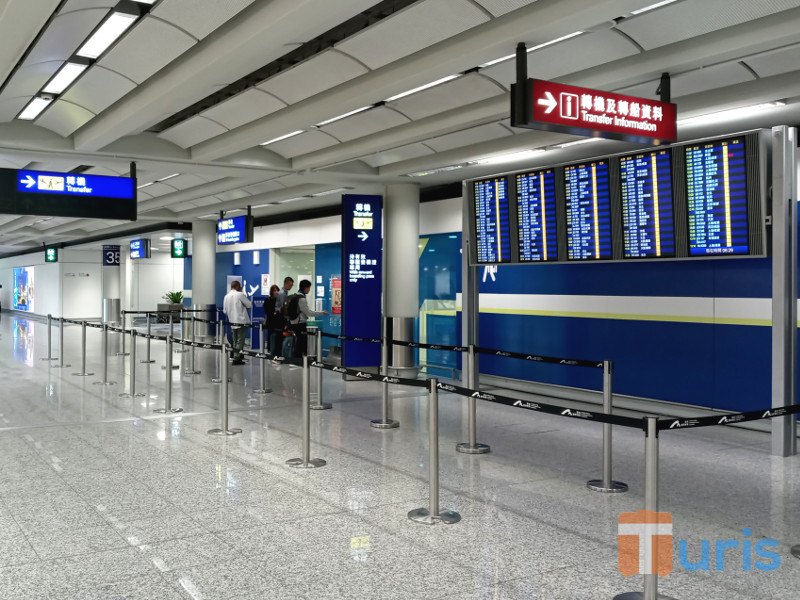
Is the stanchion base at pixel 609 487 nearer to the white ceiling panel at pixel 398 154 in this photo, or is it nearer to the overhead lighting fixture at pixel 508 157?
the overhead lighting fixture at pixel 508 157

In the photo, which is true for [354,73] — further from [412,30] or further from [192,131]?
[192,131]

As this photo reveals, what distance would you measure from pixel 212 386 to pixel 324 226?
5851 millimetres

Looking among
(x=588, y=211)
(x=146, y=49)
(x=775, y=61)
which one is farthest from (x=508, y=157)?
(x=146, y=49)

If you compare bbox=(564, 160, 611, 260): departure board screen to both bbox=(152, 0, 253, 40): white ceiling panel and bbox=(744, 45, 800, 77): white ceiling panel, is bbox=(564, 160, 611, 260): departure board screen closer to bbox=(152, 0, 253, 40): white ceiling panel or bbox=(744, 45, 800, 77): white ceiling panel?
bbox=(744, 45, 800, 77): white ceiling panel

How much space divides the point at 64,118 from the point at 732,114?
25.2 feet

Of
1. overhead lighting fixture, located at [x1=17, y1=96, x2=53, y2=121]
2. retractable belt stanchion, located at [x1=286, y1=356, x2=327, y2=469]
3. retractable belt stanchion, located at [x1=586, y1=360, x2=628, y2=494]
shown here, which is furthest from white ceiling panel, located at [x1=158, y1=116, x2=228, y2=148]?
retractable belt stanchion, located at [x1=586, y1=360, x2=628, y2=494]

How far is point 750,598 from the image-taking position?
13.0ft

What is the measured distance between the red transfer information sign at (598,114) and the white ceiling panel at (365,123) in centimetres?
321

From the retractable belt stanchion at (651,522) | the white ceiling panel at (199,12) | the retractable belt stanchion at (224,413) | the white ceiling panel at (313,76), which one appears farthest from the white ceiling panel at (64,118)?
the retractable belt stanchion at (651,522)

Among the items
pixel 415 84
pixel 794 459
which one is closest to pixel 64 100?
pixel 415 84

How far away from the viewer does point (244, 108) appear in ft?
27.5

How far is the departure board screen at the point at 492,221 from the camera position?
970 cm

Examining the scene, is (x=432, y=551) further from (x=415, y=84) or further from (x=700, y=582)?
(x=415, y=84)

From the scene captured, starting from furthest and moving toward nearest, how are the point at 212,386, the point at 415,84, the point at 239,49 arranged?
1. the point at 212,386
2. the point at 415,84
3. the point at 239,49
